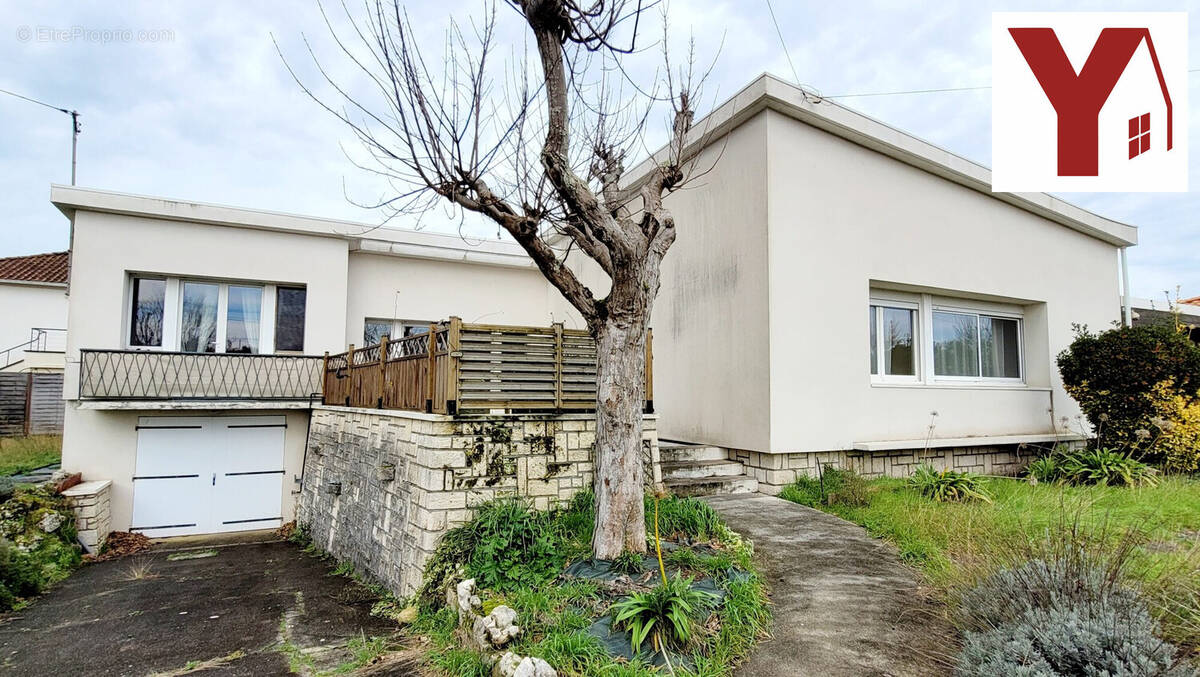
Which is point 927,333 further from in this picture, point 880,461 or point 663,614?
point 663,614

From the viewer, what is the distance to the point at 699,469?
7.20 meters

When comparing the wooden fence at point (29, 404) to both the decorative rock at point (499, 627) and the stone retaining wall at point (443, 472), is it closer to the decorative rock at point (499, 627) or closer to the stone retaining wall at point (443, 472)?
the stone retaining wall at point (443, 472)

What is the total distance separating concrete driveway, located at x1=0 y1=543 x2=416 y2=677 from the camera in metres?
4.73

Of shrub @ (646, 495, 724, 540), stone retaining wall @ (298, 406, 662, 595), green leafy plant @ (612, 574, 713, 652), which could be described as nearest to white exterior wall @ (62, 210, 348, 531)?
stone retaining wall @ (298, 406, 662, 595)

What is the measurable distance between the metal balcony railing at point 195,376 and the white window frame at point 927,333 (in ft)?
30.3

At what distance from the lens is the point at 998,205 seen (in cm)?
912

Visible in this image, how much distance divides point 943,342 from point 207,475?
12164 mm

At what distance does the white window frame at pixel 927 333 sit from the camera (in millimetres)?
8102

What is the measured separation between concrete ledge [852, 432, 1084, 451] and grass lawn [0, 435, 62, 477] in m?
13.7

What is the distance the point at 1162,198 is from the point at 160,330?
15605 millimetres

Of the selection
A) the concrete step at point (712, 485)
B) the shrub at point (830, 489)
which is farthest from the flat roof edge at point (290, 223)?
the shrub at point (830, 489)

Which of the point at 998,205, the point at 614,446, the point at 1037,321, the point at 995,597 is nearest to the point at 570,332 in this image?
the point at 614,446

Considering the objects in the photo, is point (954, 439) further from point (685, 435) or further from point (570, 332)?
point (570, 332)

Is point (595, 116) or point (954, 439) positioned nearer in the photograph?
point (595, 116)
